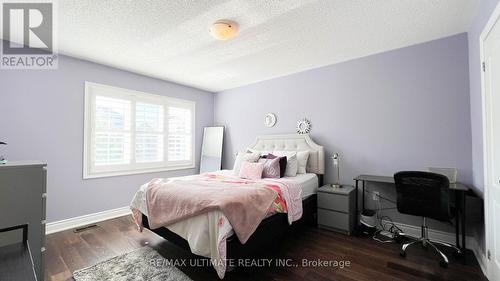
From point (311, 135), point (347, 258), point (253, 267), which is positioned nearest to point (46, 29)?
point (253, 267)

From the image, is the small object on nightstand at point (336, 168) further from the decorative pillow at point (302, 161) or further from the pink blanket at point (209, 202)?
the pink blanket at point (209, 202)

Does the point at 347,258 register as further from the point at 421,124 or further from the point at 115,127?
the point at 115,127

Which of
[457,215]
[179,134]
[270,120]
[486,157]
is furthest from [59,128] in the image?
[457,215]

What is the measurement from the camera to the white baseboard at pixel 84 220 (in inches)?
120

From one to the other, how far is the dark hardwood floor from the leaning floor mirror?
210cm

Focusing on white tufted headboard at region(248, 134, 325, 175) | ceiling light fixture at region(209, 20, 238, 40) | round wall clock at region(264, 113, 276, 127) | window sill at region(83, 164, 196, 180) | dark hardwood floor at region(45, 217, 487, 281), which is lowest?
dark hardwood floor at region(45, 217, 487, 281)

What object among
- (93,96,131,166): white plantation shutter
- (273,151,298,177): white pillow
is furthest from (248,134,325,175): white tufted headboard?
(93,96,131,166): white plantation shutter

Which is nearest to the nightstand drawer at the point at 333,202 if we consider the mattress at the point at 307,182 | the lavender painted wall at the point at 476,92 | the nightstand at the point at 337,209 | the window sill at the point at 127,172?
the nightstand at the point at 337,209

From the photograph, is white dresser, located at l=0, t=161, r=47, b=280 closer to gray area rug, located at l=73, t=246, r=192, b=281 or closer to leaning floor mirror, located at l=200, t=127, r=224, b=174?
gray area rug, located at l=73, t=246, r=192, b=281

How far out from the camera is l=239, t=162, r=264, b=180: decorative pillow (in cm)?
311

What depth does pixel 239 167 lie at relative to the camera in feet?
11.5

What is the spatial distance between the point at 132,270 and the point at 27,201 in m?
1.08

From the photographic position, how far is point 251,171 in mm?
3172

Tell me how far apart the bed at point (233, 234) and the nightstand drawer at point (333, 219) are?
17cm
